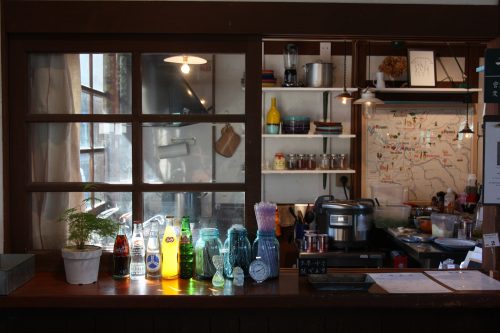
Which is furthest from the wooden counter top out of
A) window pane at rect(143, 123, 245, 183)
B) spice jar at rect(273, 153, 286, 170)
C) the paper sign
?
spice jar at rect(273, 153, 286, 170)

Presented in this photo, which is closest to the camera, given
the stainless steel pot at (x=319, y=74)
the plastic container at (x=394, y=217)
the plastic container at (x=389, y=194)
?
the plastic container at (x=394, y=217)

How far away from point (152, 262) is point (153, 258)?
0.02m

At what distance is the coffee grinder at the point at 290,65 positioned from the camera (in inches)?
207

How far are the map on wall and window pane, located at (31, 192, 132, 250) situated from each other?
3.79 meters

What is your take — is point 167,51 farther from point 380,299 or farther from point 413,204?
point 413,204

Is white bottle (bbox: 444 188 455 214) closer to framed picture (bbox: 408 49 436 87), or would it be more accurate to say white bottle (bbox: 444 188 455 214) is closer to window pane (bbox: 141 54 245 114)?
framed picture (bbox: 408 49 436 87)

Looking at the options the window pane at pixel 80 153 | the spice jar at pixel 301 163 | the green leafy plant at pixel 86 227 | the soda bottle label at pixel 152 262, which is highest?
the window pane at pixel 80 153

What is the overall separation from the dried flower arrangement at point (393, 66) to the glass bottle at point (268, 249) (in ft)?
12.1

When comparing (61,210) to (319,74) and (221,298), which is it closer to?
(221,298)

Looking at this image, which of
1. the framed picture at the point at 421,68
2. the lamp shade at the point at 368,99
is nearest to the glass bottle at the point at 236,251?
the lamp shade at the point at 368,99

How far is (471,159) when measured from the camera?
18.6 feet

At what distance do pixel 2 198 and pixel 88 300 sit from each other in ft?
2.16

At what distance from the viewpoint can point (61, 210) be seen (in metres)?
2.33

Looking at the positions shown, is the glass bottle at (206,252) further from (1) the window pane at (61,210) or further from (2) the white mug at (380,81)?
(2) the white mug at (380,81)
